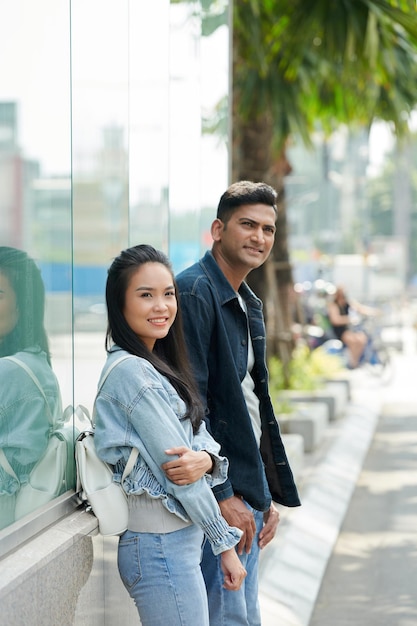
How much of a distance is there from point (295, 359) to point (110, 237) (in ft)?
36.2

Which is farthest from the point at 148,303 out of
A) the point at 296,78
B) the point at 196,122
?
the point at 296,78

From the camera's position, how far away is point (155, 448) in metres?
3.30

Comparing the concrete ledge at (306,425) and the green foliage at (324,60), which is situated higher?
the green foliage at (324,60)

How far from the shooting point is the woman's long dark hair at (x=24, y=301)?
11.3ft

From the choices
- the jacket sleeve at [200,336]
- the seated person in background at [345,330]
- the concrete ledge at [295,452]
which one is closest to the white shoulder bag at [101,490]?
the jacket sleeve at [200,336]

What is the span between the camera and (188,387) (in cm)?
349

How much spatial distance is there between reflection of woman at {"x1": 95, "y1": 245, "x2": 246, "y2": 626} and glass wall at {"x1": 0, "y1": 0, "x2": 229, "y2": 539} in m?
0.30

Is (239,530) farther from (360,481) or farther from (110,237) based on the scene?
(360,481)

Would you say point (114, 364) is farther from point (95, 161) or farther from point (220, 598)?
point (95, 161)

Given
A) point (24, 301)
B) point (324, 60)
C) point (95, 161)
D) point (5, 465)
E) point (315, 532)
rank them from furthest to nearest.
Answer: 1. point (324, 60)
2. point (315, 532)
3. point (95, 161)
4. point (24, 301)
5. point (5, 465)

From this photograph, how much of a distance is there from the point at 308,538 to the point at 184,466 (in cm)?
470

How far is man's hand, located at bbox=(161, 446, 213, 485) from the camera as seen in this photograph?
3.29 metres

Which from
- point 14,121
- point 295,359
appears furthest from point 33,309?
point 295,359

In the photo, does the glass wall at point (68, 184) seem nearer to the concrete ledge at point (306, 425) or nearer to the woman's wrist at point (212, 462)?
the woman's wrist at point (212, 462)
